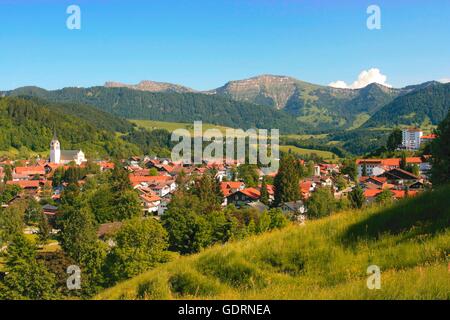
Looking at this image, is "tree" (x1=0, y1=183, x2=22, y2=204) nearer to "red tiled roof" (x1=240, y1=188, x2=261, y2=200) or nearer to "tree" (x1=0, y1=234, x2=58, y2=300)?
"red tiled roof" (x1=240, y1=188, x2=261, y2=200)

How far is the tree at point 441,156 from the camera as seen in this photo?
30516 millimetres

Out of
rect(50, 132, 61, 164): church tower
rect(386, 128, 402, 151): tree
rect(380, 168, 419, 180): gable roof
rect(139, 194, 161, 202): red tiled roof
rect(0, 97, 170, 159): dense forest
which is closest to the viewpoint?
rect(139, 194, 161, 202): red tiled roof

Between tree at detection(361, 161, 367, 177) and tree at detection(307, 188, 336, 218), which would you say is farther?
tree at detection(361, 161, 367, 177)

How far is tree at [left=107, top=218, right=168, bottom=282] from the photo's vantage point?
34912 millimetres

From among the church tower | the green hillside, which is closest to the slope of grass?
the church tower

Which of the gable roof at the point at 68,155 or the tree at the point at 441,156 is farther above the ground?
the tree at the point at 441,156

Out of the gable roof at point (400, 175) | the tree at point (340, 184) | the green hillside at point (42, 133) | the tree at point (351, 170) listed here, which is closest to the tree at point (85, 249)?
the tree at point (340, 184)

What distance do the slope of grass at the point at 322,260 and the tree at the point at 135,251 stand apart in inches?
1009

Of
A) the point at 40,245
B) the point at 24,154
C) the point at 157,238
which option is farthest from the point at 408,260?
the point at 24,154

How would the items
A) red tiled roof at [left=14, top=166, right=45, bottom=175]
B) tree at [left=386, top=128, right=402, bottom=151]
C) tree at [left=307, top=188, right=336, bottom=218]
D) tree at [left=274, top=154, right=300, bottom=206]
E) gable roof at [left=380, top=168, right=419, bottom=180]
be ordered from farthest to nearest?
red tiled roof at [left=14, top=166, right=45, bottom=175], tree at [left=386, top=128, right=402, bottom=151], gable roof at [left=380, top=168, right=419, bottom=180], tree at [left=274, top=154, right=300, bottom=206], tree at [left=307, top=188, right=336, bottom=218]

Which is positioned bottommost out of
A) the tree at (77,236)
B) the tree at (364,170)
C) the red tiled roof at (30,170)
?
the tree at (77,236)

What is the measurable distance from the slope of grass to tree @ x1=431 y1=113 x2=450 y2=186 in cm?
2146

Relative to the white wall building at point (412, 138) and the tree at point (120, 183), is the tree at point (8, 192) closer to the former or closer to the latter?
the tree at point (120, 183)

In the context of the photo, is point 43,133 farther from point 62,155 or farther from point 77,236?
point 77,236
